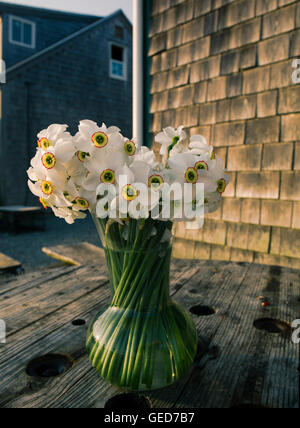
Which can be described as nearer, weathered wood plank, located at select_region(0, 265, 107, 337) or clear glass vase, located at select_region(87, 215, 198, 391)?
clear glass vase, located at select_region(87, 215, 198, 391)

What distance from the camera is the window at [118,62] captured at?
32.5 ft

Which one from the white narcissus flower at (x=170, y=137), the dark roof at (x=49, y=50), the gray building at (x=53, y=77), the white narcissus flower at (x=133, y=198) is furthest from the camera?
the gray building at (x=53, y=77)

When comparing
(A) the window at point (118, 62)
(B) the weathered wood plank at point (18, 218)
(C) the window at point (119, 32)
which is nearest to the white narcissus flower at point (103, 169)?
(B) the weathered wood plank at point (18, 218)

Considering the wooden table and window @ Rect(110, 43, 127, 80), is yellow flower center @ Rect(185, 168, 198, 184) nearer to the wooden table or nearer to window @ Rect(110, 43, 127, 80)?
the wooden table

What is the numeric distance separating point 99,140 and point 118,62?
10549 millimetres

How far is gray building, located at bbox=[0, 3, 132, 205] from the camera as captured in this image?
802cm

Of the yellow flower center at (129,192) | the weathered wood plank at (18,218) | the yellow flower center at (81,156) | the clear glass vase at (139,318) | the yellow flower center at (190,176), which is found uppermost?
the yellow flower center at (81,156)

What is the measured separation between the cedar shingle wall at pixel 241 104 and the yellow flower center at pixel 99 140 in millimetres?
1869

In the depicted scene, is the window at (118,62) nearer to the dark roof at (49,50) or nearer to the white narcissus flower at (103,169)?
the dark roof at (49,50)

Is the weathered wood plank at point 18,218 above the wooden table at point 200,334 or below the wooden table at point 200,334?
below

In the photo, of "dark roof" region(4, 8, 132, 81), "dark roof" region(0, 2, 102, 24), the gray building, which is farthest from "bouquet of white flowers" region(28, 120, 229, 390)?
"dark roof" region(0, 2, 102, 24)

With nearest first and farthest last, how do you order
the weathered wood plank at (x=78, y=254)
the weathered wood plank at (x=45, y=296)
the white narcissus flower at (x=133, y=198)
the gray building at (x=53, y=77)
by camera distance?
the white narcissus flower at (x=133, y=198), the weathered wood plank at (x=45, y=296), the weathered wood plank at (x=78, y=254), the gray building at (x=53, y=77)

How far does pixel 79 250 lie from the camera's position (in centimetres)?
278

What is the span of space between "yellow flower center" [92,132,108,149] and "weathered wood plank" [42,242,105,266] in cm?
194
